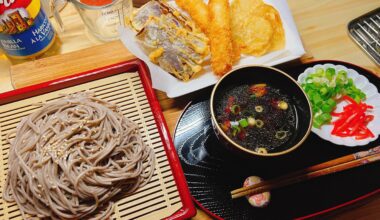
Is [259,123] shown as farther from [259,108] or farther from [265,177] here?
[265,177]

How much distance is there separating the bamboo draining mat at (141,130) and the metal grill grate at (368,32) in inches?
51.0

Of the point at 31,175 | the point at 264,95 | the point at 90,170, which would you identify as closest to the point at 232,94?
the point at 264,95

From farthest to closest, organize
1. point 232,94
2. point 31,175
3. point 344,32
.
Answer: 1. point 344,32
2. point 232,94
3. point 31,175

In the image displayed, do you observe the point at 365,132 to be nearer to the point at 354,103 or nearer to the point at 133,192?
the point at 354,103

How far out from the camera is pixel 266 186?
152 centimetres

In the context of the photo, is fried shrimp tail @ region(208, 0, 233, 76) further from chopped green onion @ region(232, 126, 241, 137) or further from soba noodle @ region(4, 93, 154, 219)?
soba noodle @ region(4, 93, 154, 219)

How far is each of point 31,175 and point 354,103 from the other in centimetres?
152

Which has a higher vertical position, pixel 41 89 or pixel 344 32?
pixel 41 89

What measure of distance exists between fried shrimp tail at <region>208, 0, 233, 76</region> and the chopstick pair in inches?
23.7

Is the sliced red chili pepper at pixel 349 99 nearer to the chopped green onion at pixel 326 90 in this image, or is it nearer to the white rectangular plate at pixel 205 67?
the chopped green onion at pixel 326 90

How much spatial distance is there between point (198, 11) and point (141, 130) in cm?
78

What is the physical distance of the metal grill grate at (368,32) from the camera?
2.04 metres

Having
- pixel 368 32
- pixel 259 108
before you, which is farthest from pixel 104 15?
pixel 368 32

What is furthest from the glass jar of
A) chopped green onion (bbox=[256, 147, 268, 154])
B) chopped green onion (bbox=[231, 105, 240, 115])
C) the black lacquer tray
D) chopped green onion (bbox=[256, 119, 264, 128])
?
chopped green onion (bbox=[256, 147, 268, 154])
